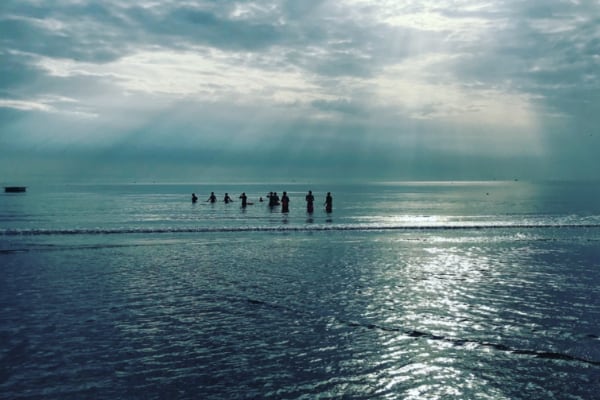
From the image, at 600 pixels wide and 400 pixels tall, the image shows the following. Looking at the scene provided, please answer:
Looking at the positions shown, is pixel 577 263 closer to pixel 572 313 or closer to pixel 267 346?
pixel 572 313

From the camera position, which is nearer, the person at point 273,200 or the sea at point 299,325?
the sea at point 299,325

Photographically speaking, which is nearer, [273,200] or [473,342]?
[473,342]

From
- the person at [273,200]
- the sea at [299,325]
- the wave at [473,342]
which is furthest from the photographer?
the person at [273,200]

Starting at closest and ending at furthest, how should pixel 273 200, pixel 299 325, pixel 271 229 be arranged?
pixel 299 325
pixel 271 229
pixel 273 200

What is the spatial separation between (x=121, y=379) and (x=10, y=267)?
561 inches

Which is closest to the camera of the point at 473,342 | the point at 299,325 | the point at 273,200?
the point at 473,342

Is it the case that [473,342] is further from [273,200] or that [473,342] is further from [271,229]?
[273,200]

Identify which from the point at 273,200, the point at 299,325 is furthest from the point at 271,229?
the point at 273,200

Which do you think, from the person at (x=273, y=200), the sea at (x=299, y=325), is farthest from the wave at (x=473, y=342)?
the person at (x=273, y=200)

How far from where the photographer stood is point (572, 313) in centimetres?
1212

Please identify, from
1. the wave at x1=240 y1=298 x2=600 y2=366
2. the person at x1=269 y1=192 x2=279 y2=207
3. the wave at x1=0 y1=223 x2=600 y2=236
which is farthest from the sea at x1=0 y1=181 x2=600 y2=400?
the person at x1=269 y1=192 x2=279 y2=207

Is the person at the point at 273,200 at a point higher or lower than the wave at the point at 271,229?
higher

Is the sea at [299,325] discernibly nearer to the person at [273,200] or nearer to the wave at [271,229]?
the wave at [271,229]

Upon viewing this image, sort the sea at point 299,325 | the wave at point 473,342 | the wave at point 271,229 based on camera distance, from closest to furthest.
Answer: the sea at point 299,325 < the wave at point 473,342 < the wave at point 271,229
